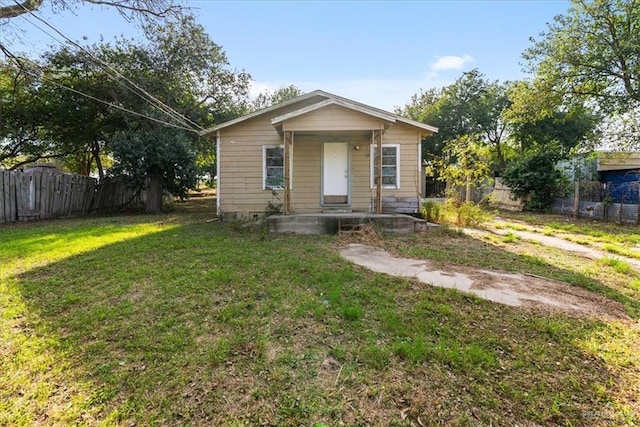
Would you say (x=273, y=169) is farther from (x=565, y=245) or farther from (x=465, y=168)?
(x=565, y=245)

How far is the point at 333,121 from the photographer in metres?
7.86

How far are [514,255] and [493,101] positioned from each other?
71.4 feet

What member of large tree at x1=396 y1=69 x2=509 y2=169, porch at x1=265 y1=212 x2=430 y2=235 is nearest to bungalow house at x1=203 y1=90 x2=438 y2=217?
porch at x1=265 y1=212 x2=430 y2=235

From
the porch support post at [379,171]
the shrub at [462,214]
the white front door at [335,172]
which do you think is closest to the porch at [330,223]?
the porch support post at [379,171]

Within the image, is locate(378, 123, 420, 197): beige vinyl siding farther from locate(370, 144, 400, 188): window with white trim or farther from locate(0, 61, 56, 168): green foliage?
locate(0, 61, 56, 168): green foliage

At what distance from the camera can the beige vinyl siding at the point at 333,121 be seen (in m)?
7.83

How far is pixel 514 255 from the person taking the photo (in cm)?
582

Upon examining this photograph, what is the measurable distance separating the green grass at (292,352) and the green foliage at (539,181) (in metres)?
10.5

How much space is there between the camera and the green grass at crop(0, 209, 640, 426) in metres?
2.00

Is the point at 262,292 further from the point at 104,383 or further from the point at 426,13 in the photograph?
the point at 426,13

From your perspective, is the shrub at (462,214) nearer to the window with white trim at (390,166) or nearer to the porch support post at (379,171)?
the window with white trim at (390,166)


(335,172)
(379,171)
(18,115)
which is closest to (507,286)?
(379,171)

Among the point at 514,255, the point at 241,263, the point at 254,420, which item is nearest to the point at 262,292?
the point at 241,263

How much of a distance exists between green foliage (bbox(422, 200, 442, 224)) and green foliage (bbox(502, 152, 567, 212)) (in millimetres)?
7456
